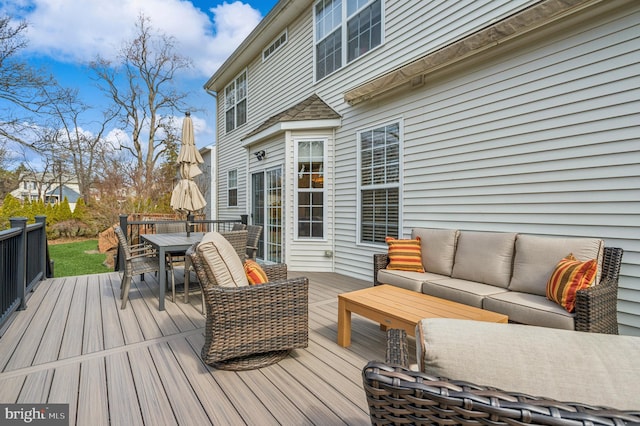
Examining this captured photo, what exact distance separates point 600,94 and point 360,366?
10.6ft

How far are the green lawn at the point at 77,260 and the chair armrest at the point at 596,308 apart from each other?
7989mm

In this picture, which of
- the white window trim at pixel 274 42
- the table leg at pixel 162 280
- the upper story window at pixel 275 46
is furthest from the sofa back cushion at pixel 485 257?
the upper story window at pixel 275 46

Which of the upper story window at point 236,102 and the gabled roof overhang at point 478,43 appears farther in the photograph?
the upper story window at point 236,102

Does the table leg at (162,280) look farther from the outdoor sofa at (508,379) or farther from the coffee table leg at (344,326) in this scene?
the outdoor sofa at (508,379)

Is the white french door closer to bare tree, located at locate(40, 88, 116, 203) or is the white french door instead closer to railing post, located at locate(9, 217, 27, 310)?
railing post, located at locate(9, 217, 27, 310)

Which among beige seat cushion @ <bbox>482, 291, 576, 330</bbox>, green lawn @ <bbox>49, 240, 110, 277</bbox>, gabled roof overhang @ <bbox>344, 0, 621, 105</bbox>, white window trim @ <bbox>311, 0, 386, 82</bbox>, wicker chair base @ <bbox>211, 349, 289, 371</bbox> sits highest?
white window trim @ <bbox>311, 0, 386, 82</bbox>

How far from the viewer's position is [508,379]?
Answer: 74cm

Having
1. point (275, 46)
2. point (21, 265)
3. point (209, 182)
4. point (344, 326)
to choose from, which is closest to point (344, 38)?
point (275, 46)

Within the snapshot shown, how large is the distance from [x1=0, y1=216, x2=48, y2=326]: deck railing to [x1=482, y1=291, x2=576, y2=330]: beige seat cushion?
464 cm

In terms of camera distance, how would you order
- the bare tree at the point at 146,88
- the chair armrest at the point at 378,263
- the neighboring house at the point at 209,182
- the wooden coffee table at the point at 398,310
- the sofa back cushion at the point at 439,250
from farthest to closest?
the bare tree at the point at 146,88 < the neighboring house at the point at 209,182 < the chair armrest at the point at 378,263 < the sofa back cushion at the point at 439,250 < the wooden coffee table at the point at 398,310

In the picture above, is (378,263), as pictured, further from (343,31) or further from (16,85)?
(16,85)

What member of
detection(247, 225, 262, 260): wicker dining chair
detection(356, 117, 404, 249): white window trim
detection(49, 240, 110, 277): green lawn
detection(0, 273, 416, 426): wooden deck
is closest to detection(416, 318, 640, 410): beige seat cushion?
detection(0, 273, 416, 426): wooden deck

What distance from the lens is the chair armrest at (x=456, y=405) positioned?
1.96ft

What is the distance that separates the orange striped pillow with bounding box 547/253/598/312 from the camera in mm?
2420
